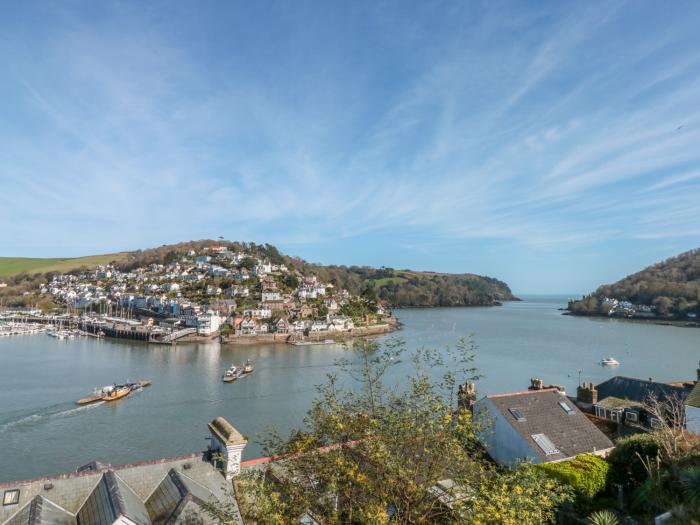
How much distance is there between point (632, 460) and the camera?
35.4 ft

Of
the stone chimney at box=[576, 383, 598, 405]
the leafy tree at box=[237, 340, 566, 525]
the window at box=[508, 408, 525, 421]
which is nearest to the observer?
the leafy tree at box=[237, 340, 566, 525]

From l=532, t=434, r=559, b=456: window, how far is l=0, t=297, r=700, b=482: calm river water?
17.8 feet

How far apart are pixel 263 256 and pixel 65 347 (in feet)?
229

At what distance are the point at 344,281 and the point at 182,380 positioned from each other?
92000mm

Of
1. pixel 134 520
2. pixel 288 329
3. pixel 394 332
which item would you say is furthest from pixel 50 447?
pixel 394 332

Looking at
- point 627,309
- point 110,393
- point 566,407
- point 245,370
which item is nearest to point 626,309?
point 627,309

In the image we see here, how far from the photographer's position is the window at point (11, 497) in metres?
6.23

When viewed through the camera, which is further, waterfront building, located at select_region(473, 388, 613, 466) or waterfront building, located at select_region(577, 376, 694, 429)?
waterfront building, located at select_region(577, 376, 694, 429)

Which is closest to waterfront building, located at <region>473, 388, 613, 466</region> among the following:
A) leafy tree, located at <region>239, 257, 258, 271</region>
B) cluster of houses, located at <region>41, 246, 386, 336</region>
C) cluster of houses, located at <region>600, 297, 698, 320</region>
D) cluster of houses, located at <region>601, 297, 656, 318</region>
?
cluster of houses, located at <region>41, 246, 386, 336</region>

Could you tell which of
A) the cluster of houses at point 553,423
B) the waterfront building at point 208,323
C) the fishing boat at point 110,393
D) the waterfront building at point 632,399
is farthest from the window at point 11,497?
the waterfront building at point 208,323

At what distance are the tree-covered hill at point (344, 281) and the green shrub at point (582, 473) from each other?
84944mm

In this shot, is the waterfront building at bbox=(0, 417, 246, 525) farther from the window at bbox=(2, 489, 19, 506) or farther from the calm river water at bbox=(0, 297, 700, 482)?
the calm river water at bbox=(0, 297, 700, 482)

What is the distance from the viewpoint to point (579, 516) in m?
9.55

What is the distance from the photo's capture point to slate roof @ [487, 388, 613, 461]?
11792mm
